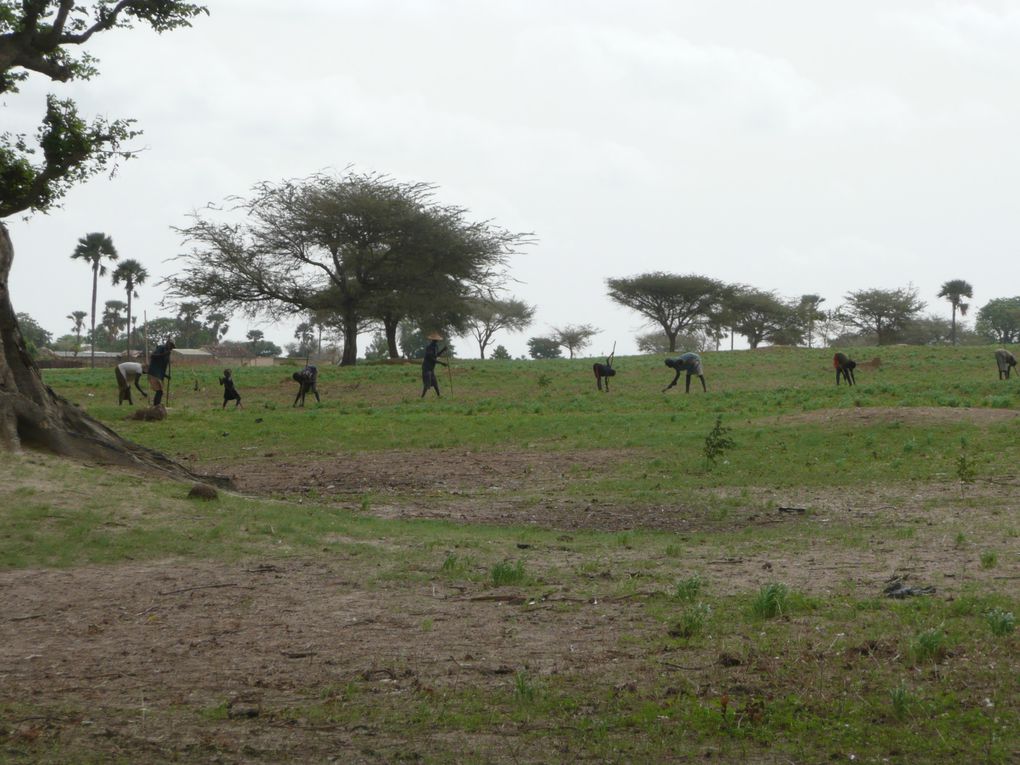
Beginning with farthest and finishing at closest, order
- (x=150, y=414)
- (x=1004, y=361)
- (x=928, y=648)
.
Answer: (x=1004, y=361)
(x=150, y=414)
(x=928, y=648)

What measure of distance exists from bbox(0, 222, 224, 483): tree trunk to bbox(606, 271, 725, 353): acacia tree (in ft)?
185

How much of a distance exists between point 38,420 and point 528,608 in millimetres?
8174

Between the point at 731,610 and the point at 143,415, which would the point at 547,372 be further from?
the point at 731,610

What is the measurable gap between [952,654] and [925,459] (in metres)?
11.8

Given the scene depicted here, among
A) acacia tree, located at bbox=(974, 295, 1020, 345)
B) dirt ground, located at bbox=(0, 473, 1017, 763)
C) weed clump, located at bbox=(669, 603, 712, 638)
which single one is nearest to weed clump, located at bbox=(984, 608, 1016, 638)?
dirt ground, located at bbox=(0, 473, 1017, 763)

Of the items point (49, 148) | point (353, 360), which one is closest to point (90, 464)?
point (49, 148)

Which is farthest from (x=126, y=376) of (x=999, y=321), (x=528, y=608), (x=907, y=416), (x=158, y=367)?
(x=999, y=321)

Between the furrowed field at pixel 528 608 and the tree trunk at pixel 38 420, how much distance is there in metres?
0.60

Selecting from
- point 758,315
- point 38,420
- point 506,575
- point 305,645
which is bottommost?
point 305,645

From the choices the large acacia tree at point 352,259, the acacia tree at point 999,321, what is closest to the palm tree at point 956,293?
the acacia tree at point 999,321

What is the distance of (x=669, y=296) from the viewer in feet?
230

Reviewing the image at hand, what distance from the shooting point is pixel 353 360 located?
2104 inches

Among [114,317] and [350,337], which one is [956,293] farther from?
[114,317]

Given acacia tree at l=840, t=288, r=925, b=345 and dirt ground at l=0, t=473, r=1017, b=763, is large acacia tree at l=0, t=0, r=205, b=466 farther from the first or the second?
acacia tree at l=840, t=288, r=925, b=345
